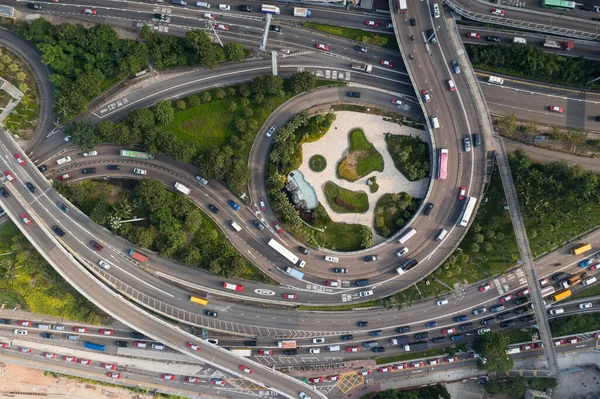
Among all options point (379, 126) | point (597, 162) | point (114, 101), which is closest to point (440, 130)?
point (379, 126)

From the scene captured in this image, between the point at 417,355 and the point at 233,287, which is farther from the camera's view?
the point at 417,355

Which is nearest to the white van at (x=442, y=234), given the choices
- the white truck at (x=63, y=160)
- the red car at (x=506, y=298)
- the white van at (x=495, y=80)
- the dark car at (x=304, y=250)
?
the red car at (x=506, y=298)

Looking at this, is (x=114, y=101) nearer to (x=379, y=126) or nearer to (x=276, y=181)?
(x=276, y=181)

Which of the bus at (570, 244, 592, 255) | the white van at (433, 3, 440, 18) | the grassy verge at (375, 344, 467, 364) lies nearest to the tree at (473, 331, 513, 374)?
the grassy verge at (375, 344, 467, 364)

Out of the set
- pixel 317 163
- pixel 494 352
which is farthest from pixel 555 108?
pixel 494 352

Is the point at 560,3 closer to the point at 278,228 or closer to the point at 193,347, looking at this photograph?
the point at 278,228

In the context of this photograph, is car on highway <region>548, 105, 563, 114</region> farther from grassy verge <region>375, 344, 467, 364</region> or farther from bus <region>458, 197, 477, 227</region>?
grassy verge <region>375, 344, 467, 364</region>
